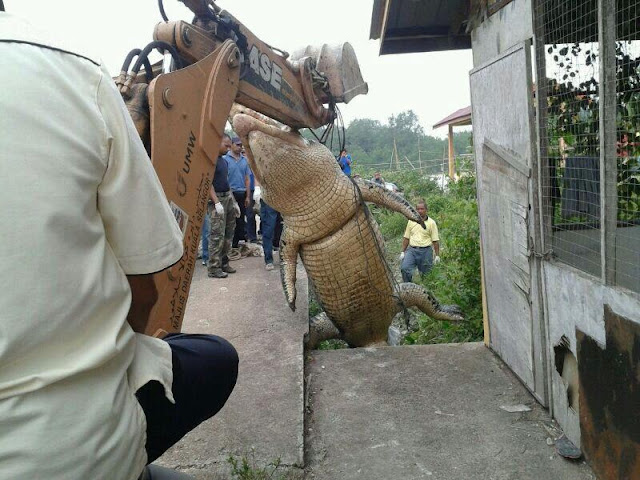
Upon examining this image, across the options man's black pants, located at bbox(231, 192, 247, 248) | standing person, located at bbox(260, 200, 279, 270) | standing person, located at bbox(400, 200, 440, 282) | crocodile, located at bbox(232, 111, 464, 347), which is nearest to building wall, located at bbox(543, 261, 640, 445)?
crocodile, located at bbox(232, 111, 464, 347)

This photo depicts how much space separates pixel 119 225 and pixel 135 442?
411 mm

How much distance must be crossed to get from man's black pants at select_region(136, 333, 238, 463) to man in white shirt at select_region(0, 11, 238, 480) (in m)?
0.09

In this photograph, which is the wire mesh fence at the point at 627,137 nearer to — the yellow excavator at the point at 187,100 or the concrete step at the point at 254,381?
the yellow excavator at the point at 187,100

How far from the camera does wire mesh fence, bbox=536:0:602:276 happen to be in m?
2.52

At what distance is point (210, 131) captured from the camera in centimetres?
182

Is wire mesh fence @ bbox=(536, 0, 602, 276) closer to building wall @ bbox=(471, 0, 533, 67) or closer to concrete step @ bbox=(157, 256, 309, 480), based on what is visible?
building wall @ bbox=(471, 0, 533, 67)

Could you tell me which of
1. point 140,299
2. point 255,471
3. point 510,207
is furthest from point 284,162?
point 140,299

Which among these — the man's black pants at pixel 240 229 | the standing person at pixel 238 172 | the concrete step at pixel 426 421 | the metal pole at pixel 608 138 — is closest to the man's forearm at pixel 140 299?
the concrete step at pixel 426 421

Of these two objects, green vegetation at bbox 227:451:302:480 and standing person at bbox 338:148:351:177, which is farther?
standing person at bbox 338:148:351:177

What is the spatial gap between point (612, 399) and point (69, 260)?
217 cm

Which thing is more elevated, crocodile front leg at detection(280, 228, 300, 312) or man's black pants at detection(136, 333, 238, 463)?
man's black pants at detection(136, 333, 238, 463)

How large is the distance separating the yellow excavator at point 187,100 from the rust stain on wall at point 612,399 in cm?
165

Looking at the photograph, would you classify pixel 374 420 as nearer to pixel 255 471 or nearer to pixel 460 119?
pixel 255 471

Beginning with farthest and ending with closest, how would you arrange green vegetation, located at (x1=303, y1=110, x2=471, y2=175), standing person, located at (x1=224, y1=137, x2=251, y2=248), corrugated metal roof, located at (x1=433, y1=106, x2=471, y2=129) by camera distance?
green vegetation, located at (x1=303, y1=110, x2=471, y2=175) < corrugated metal roof, located at (x1=433, y1=106, x2=471, y2=129) < standing person, located at (x1=224, y1=137, x2=251, y2=248)
